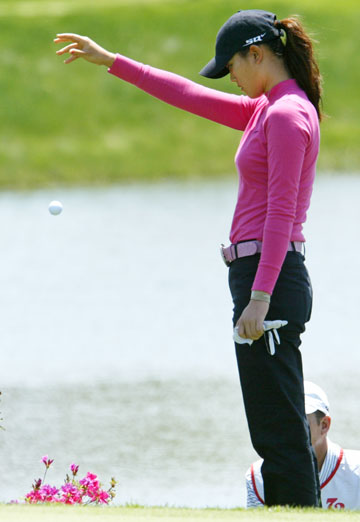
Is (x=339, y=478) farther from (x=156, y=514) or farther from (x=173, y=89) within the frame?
(x=173, y=89)

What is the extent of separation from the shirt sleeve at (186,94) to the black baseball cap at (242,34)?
1.04ft

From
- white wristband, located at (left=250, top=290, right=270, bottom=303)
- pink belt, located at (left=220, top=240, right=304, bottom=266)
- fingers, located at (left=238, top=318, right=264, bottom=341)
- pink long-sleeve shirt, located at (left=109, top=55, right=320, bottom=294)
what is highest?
pink long-sleeve shirt, located at (left=109, top=55, right=320, bottom=294)

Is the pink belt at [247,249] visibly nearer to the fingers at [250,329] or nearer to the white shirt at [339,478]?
the fingers at [250,329]

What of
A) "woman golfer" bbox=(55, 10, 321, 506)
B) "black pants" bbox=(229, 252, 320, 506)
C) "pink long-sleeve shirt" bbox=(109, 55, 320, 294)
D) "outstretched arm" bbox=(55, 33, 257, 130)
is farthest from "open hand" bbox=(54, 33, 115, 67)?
"black pants" bbox=(229, 252, 320, 506)

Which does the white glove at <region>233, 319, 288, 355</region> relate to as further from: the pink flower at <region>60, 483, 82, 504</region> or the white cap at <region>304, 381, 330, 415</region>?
the pink flower at <region>60, 483, 82, 504</region>

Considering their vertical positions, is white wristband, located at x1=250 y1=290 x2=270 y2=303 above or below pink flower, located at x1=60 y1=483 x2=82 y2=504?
above

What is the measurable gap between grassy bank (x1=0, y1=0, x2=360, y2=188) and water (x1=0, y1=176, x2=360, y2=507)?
8.01m

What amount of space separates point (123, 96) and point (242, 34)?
2713 centimetres

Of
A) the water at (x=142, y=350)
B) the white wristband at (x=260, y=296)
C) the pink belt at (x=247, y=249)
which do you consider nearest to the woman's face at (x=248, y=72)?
the pink belt at (x=247, y=249)

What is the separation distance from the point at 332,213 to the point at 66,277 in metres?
5.44

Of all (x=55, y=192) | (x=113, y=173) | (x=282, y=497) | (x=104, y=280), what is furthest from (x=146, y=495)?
(x=113, y=173)

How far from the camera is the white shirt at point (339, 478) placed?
4585mm

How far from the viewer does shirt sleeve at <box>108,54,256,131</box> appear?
4.47 metres

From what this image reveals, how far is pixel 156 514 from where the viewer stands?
12.2 ft
